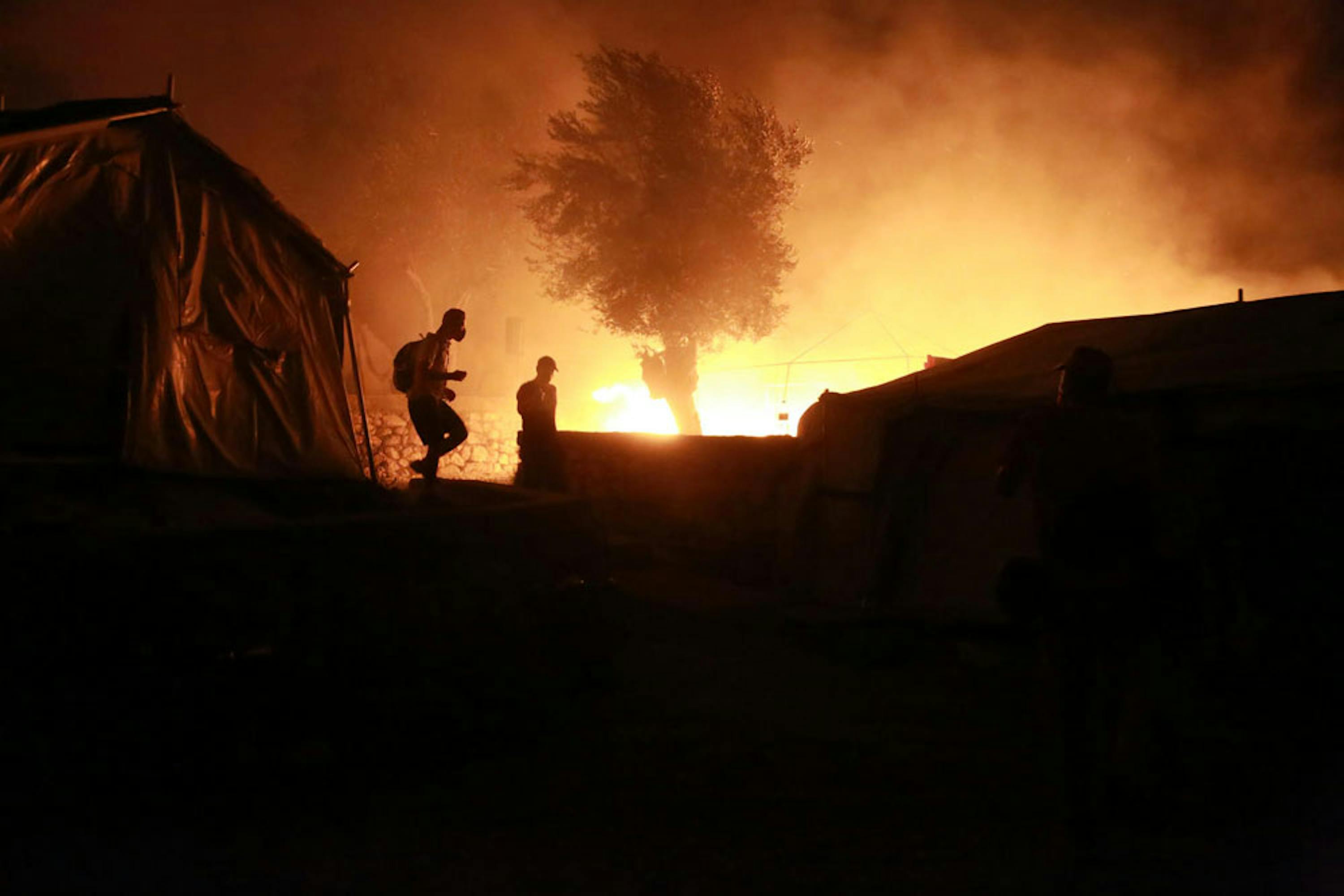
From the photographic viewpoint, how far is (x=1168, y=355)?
639 centimetres

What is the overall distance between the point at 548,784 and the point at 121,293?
15.8ft

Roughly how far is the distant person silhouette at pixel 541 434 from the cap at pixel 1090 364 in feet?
25.2

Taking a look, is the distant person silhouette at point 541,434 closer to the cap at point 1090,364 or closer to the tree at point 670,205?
the cap at point 1090,364

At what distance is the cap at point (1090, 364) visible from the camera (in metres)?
3.86

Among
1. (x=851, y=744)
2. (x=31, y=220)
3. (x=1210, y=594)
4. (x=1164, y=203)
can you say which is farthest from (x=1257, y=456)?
(x=1164, y=203)

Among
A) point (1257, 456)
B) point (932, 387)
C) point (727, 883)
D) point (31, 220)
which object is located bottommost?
point (727, 883)

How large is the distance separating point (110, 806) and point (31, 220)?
467 cm

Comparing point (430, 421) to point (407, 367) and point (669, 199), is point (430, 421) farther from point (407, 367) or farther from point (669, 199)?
point (669, 199)

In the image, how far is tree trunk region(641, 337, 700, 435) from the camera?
88.4ft

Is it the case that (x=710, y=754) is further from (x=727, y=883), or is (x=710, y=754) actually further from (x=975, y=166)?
(x=975, y=166)

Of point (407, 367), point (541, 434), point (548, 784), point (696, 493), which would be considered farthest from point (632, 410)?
point (548, 784)

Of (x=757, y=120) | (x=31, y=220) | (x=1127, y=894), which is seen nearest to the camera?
(x=1127, y=894)

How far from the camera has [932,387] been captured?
759 centimetres

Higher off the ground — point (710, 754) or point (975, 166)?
point (975, 166)
